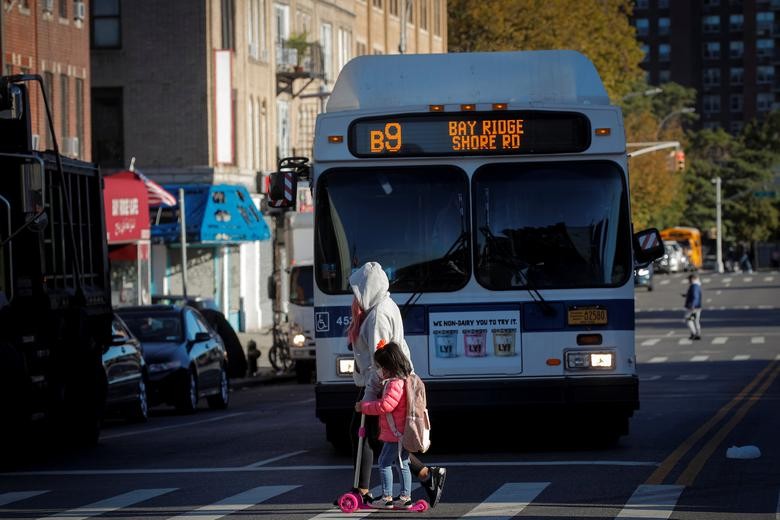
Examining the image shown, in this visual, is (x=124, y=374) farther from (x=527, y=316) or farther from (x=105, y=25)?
(x=105, y=25)

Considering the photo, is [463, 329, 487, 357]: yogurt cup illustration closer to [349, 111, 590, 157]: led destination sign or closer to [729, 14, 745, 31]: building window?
[349, 111, 590, 157]: led destination sign

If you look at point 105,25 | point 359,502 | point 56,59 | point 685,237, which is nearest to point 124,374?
point 359,502

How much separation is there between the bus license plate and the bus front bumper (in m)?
0.47

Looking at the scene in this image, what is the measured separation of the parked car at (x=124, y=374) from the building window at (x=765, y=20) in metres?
180

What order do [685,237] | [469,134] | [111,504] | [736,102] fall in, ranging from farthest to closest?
[736,102], [685,237], [469,134], [111,504]

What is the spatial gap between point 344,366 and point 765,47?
7370 inches

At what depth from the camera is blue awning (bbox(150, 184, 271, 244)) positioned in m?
50.4

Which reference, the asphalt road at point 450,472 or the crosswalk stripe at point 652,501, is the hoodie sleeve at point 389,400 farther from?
the crosswalk stripe at point 652,501

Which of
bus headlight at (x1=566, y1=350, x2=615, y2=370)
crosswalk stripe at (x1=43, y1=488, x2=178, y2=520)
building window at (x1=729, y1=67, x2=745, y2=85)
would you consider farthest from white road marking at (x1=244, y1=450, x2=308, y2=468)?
building window at (x1=729, y1=67, x2=745, y2=85)

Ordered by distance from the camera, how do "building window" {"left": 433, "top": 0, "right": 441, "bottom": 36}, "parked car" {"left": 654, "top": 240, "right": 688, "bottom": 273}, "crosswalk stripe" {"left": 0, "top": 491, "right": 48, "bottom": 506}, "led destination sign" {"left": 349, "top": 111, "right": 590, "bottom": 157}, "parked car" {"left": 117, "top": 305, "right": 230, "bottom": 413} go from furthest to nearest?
"parked car" {"left": 654, "top": 240, "right": 688, "bottom": 273}
"building window" {"left": 433, "top": 0, "right": 441, "bottom": 36}
"parked car" {"left": 117, "top": 305, "right": 230, "bottom": 413}
"led destination sign" {"left": 349, "top": 111, "right": 590, "bottom": 157}
"crosswalk stripe" {"left": 0, "top": 491, "right": 48, "bottom": 506}

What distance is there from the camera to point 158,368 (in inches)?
1003

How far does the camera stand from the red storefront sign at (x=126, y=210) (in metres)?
39.3

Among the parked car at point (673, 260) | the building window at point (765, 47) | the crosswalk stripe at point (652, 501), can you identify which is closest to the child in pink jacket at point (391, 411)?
the crosswalk stripe at point (652, 501)

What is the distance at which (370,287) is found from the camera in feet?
41.5
